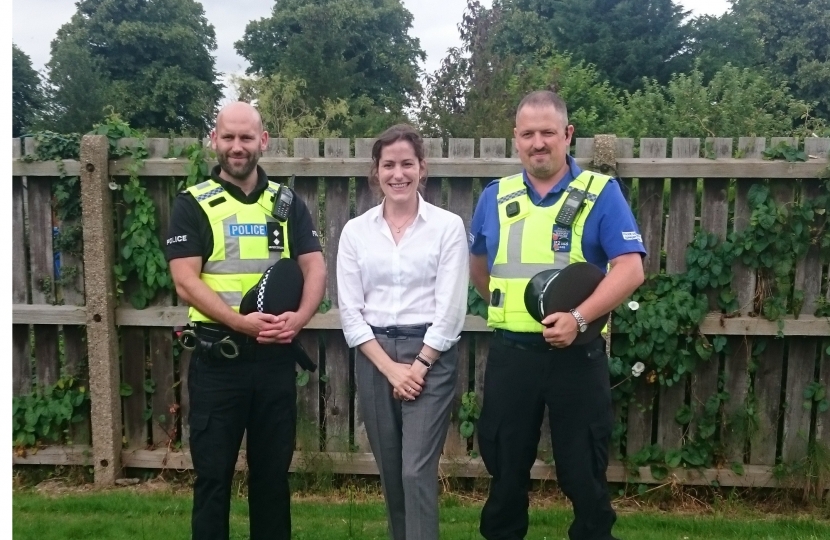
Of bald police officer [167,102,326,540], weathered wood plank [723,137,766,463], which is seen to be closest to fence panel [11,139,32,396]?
bald police officer [167,102,326,540]

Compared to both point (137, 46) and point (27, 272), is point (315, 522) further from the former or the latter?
point (137, 46)

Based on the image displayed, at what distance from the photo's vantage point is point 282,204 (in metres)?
3.70

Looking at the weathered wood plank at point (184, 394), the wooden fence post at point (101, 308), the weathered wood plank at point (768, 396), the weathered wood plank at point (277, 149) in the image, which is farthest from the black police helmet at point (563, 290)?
the wooden fence post at point (101, 308)

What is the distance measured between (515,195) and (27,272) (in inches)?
158

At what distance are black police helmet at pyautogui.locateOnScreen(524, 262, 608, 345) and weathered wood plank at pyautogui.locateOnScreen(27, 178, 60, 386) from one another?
3.92 m

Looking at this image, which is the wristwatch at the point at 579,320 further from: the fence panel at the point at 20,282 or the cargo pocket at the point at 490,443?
the fence panel at the point at 20,282

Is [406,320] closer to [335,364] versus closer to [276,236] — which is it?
[276,236]

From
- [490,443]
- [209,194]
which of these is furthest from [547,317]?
[209,194]

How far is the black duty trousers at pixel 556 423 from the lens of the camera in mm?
3271

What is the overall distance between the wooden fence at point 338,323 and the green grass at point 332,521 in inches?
12.3

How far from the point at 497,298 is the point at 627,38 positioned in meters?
31.7

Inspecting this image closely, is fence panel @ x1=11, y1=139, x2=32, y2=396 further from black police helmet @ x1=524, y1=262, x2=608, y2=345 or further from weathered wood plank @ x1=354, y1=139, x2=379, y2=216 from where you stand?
black police helmet @ x1=524, y1=262, x2=608, y2=345

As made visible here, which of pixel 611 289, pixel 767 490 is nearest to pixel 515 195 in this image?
pixel 611 289

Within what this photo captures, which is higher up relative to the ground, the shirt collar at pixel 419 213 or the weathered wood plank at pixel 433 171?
the weathered wood plank at pixel 433 171
